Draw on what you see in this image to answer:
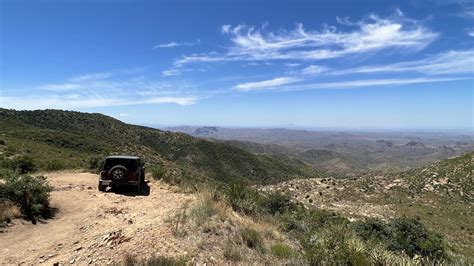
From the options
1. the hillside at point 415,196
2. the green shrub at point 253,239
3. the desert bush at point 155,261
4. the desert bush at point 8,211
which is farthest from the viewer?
the hillside at point 415,196

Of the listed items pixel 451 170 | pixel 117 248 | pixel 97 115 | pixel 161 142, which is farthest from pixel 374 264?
pixel 97 115

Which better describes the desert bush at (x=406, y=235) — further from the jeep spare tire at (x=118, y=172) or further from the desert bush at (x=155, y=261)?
the desert bush at (x=155, y=261)

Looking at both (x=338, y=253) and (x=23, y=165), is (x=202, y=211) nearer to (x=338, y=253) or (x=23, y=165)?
(x=338, y=253)

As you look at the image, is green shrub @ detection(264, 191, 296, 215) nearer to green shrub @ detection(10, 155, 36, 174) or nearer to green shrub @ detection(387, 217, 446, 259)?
green shrub @ detection(387, 217, 446, 259)

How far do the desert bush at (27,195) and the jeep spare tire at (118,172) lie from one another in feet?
13.9

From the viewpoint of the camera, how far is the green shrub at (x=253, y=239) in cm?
881

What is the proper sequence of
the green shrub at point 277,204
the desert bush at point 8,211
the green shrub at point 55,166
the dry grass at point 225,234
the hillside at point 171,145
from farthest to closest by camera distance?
the hillside at point 171,145 → the green shrub at point 55,166 → the green shrub at point 277,204 → the desert bush at point 8,211 → the dry grass at point 225,234

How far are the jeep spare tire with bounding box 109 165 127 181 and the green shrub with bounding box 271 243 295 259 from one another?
10.9 metres

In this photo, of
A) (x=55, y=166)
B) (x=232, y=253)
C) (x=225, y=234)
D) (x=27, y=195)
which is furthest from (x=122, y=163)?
(x=232, y=253)

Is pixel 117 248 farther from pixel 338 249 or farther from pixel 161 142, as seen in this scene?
pixel 161 142

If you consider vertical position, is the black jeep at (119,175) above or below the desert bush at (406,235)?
above

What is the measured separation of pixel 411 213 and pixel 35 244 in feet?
111

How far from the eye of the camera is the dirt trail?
8923mm

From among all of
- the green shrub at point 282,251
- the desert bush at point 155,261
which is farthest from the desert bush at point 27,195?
the green shrub at point 282,251
